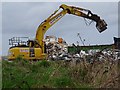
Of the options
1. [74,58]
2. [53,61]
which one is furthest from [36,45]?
[74,58]

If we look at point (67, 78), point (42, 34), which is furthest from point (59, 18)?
point (67, 78)

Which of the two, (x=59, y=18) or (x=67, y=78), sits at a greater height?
(x=59, y=18)

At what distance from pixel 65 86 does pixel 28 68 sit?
258cm

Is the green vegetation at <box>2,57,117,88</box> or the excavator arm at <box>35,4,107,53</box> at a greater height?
the excavator arm at <box>35,4,107,53</box>

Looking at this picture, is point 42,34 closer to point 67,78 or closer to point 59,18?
point 59,18

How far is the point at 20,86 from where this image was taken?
6.27 meters

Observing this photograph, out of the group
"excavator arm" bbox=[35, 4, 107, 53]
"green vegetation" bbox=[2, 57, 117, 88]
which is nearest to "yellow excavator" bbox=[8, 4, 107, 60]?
"excavator arm" bbox=[35, 4, 107, 53]

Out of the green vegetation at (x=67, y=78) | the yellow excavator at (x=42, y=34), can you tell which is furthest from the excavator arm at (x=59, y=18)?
the green vegetation at (x=67, y=78)

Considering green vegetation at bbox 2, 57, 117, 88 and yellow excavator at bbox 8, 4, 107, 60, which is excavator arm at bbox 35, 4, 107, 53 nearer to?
yellow excavator at bbox 8, 4, 107, 60

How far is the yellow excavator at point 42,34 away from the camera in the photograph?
18.5 m

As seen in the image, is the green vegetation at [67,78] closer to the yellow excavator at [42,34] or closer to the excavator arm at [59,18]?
the yellow excavator at [42,34]

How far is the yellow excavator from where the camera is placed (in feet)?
60.6

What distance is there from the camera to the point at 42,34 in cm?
2119

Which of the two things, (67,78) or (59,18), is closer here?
(67,78)
